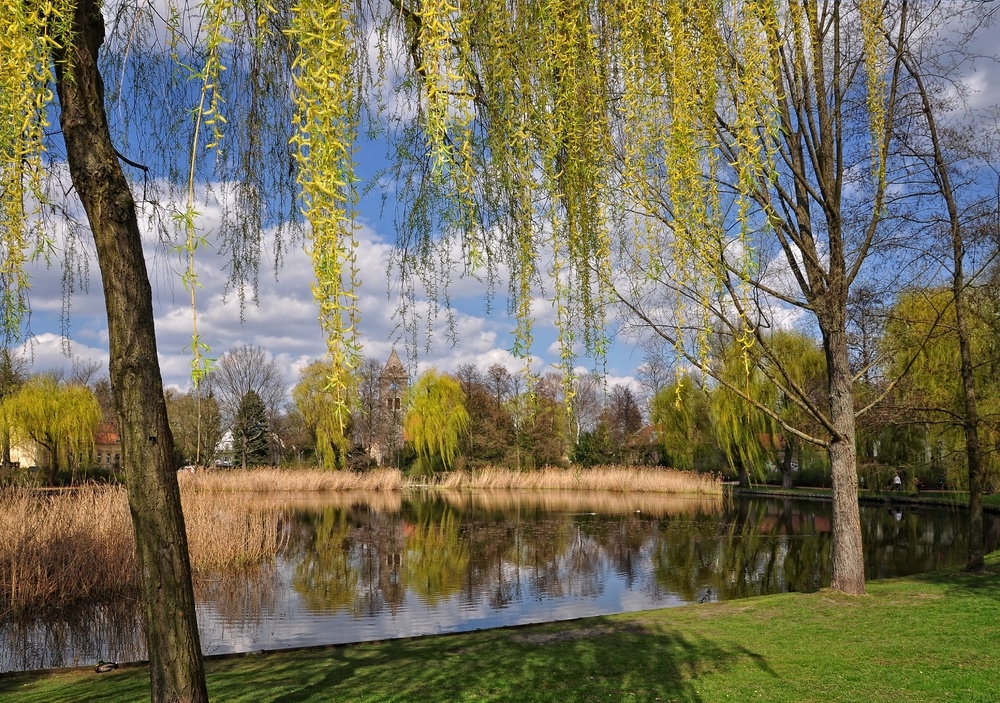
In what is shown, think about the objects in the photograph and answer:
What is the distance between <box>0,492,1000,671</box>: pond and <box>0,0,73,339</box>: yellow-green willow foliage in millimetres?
5794

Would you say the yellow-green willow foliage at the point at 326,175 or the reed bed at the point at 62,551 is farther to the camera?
the reed bed at the point at 62,551

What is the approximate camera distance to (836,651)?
5.12 meters

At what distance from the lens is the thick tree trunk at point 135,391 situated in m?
2.21

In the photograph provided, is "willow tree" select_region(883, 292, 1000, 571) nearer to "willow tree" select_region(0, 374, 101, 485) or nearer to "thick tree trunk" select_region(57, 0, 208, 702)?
"thick tree trunk" select_region(57, 0, 208, 702)

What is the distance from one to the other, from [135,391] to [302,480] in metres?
21.4

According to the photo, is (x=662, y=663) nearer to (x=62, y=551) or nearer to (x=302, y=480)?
(x=62, y=551)

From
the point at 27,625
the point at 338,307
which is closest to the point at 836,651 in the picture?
the point at 338,307

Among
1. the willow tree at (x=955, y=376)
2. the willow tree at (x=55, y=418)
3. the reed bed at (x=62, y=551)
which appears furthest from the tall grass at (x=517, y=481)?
the reed bed at (x=62, y=551)

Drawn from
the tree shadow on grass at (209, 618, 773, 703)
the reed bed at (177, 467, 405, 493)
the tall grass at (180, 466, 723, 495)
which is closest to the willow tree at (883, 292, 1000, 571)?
the tree shadow on grass at (209, 618, 773, 703)

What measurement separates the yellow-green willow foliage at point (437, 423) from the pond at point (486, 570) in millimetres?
7180

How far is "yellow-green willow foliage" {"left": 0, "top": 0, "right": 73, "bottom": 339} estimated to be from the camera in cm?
140

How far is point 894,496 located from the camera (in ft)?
65.4

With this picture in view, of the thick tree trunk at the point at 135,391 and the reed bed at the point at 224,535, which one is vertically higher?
the thick tree trunk at the point at 135,391

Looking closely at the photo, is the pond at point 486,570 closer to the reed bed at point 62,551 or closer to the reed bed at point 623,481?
the reed bed at point 62,551
